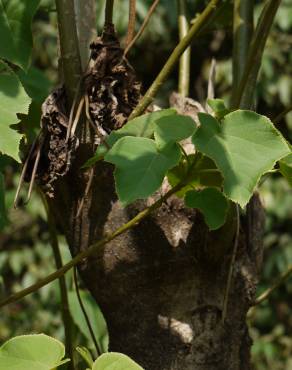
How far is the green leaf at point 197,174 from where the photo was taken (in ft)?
3.47

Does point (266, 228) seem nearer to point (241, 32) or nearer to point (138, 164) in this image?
point (241, 32)

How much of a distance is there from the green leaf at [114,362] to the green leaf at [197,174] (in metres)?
0.23

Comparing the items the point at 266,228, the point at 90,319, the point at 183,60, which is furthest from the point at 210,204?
the point at 266,228

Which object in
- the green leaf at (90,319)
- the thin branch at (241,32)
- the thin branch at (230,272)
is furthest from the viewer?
the green leaf at (90,319)

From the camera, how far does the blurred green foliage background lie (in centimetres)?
436

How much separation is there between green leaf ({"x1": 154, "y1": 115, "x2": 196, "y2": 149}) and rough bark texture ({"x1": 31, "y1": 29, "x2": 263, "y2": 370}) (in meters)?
0.21

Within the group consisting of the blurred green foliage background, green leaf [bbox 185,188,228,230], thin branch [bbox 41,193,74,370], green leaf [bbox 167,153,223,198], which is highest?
green leaf [bbox 167,153,223,198]

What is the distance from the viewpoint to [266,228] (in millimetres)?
4555

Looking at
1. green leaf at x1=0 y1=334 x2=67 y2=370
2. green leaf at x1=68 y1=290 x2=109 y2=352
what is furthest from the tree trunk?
green leaf at x1=68 y1=290 x2=109 y2=352

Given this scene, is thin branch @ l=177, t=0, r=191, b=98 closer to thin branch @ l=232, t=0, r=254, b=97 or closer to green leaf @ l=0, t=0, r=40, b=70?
thin branch @ l=232, t=0, r=254, b=97

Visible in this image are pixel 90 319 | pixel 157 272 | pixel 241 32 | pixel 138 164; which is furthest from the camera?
pixel 90 319

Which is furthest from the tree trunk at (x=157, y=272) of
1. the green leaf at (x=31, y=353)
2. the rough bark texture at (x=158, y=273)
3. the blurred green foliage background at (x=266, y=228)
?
the blurred green foliage background at (x=266, y=228)

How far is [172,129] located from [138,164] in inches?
2.4

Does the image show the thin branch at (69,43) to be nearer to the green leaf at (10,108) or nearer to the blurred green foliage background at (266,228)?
the green leaf at (10,108)
